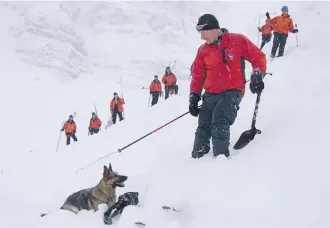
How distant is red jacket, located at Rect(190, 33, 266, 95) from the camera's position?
511 centimetres

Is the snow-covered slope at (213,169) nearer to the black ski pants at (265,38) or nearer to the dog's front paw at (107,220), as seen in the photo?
the dog's front paw at (107,220)

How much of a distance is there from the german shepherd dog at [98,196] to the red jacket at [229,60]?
1748 millimetres

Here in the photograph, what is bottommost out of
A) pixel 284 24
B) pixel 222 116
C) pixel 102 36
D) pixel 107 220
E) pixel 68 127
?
pixel 68 127

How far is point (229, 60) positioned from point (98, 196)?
2.41 m

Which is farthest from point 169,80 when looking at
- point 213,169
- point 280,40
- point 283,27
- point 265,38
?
point 213,169

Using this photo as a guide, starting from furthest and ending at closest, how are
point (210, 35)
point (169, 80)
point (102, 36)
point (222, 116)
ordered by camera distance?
1. point (102, 36)
2. point (169, 80)
3. point (222, 116)
4. point (210, 35)

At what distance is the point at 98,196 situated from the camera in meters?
5.25

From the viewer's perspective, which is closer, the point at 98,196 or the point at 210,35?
the point at 210,35

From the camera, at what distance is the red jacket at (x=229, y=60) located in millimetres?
5109

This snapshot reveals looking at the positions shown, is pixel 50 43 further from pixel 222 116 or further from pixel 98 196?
pixel 222 116

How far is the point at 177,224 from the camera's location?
3.74 meters

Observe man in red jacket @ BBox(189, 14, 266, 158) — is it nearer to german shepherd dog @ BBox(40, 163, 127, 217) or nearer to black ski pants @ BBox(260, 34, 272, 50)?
german shepherd dog @ BBox(40, 163, 127, 217)

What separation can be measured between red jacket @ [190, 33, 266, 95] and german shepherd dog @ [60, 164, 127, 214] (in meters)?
Answer: 1.75

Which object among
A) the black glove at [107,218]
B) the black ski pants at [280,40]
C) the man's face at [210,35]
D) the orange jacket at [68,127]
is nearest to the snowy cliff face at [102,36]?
the orange jacket at [68,127]
